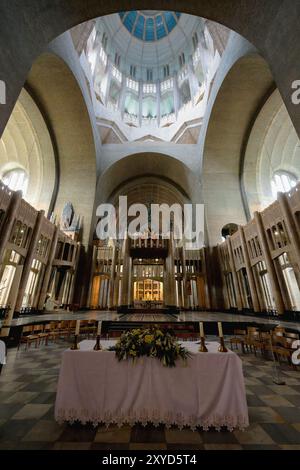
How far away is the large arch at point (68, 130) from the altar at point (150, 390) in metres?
14.0

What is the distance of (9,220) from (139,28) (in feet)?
124

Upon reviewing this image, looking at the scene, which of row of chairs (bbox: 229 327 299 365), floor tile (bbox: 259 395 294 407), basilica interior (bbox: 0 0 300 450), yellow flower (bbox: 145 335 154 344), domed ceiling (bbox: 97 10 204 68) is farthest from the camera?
domed ceiling (bbox: 97 10 204 68)

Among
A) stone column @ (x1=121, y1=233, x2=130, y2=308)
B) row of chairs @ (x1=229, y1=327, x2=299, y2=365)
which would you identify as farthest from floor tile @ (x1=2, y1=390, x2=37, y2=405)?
stone column @ (x1=121, y1=233, x2=130, y2=308)

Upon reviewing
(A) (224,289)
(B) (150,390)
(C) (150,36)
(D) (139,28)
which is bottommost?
(B) (150,390)

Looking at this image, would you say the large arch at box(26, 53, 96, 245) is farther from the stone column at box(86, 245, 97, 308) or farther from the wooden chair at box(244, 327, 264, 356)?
the wooden chair at box(244, 327, 264, 356)

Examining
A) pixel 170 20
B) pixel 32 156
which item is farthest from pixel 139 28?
pixel 32 156

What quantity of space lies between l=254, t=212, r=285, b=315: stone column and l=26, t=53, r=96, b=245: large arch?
12.4 m

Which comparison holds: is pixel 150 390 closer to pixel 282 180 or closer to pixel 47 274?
pixel 47 274

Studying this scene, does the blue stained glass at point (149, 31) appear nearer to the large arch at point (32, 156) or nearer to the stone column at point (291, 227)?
the large arch at point (32, 156)

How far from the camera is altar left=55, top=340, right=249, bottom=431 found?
2248 mm

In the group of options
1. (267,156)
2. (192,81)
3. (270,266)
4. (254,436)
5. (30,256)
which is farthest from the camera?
(192,81)

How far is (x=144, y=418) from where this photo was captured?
2.27m

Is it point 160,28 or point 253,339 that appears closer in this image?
point 253,339

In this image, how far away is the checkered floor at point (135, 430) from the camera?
193 centimetres
